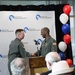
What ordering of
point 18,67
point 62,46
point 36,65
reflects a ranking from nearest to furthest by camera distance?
point 18,67 < point 36,65 < point 62,46

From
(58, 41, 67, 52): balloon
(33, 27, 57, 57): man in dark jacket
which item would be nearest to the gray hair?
(33, 27, 57, 57): man in dark jacket

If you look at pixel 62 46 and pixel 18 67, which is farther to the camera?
pixel 62 46

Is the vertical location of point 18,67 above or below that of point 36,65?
above

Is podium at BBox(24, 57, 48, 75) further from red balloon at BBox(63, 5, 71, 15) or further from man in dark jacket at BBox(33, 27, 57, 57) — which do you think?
red balloon at BBox(63, 5, 71, 15)

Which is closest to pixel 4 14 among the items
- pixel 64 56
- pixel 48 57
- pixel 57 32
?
pixel 57 32

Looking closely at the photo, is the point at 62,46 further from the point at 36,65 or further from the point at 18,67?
the point at 18,67

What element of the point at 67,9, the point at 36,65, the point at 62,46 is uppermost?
the point at 67,9

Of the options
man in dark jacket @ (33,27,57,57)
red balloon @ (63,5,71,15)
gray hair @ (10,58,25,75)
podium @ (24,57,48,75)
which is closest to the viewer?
gray hair @ (10,58,25,75)

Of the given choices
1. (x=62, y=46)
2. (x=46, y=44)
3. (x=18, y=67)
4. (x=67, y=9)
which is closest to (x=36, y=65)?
(x=18, y=67)

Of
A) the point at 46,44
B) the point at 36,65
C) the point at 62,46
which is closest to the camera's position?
the point at 36,65

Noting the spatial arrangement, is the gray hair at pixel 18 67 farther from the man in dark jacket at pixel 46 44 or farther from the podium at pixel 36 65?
the man in dark jacket at pixel 46 44

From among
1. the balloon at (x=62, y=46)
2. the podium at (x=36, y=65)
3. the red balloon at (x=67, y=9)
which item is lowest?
the podium at (x=36, y=65)

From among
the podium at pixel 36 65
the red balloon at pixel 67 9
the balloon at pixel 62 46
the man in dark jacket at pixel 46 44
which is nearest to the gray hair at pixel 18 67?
the podium at pixel 36 65

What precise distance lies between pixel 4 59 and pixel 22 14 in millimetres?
1304
